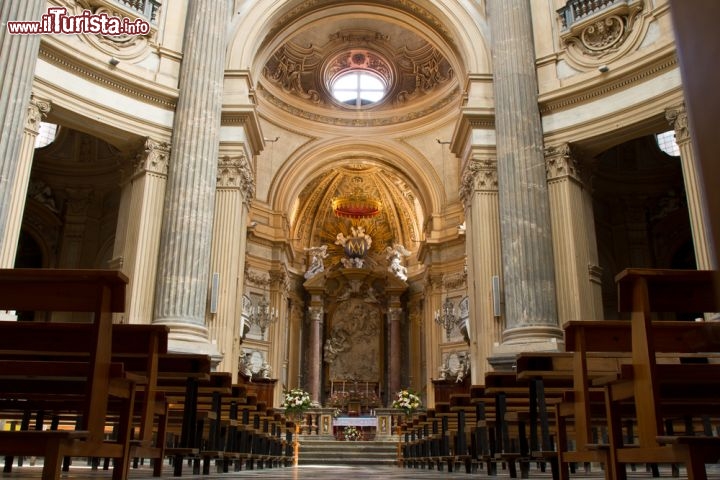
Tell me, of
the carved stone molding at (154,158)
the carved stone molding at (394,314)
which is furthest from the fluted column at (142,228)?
the carved stone molding at (394,314)

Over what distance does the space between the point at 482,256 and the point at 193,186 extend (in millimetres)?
4829

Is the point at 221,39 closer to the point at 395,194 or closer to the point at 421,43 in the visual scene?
the point at 421,43

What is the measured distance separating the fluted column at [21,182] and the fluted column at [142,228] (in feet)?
5.18

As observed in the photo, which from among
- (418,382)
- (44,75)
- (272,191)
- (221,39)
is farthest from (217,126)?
(418,382)

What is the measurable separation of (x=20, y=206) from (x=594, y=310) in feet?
27.7

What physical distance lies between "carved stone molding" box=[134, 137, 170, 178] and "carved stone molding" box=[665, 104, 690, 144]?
24.7 ft

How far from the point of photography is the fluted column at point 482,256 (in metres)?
10.8

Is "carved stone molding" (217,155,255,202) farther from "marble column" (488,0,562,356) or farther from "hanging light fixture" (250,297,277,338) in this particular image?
"hanging light fixture" (250,297,277,338)

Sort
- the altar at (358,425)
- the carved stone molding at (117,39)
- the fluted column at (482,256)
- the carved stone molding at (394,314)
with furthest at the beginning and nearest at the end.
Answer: the carved stone molding at (394,314) < the altar at (358,425) < the fluted column at (482,256) < the carved stone molding at (117,39)

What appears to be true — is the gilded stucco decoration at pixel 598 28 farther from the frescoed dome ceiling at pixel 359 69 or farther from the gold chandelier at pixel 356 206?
the gold chandelier at pixel 356 206

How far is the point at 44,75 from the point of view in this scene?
9492mm

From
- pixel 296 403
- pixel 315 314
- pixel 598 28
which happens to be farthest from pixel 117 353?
pixel 315 314

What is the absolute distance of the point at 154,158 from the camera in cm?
1044

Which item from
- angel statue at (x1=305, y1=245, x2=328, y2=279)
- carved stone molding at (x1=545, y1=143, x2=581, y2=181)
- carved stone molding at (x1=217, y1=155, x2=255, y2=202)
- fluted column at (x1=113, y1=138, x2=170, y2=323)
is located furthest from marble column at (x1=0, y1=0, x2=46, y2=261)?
angel statue at (x1=305, y1=245, x2=328, y2=279)
